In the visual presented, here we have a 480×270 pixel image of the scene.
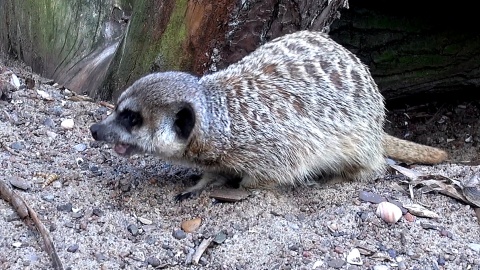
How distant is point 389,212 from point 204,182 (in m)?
0.69

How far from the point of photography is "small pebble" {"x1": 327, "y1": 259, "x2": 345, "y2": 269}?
2.23 m

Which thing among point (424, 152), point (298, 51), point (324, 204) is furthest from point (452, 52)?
point (324, 204)

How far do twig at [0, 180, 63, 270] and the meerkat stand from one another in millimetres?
353

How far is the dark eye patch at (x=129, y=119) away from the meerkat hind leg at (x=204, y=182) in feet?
1.01

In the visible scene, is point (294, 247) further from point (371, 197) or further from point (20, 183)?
point (20, 183)

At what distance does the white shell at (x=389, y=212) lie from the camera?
249 cm

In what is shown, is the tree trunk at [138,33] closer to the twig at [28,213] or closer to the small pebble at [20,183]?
the small pebble at [20,183]

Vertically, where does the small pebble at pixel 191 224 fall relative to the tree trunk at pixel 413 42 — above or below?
below

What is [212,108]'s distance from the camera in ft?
8.59

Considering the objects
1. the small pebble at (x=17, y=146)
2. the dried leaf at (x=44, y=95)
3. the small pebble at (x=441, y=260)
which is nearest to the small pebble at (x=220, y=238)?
the small pebble at (x=441, y=260)

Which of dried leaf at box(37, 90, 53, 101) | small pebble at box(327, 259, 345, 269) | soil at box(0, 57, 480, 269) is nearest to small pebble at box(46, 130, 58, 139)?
soil at box(0, 57, 480, 269)

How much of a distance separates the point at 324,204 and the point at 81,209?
2.92ft

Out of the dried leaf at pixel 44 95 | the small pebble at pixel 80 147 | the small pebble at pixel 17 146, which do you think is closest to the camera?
the small pebble at pixel 17 146


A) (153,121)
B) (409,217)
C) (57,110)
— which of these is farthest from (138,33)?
(409,217)
